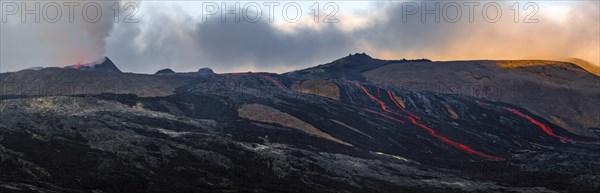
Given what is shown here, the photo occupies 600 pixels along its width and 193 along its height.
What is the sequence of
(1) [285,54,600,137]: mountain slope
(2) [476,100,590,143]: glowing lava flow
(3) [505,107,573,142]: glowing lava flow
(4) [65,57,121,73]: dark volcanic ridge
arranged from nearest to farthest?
(3) [505,107,573,142]: glowing lava flow
(2) [476,100,590,143]: glowing lava flow
(4) [65,57,121,73]: dark volcanic ridge
(1) [285,54,600,137]: mountain slope

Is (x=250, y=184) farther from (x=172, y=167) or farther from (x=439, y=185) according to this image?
(x=439, y=185)

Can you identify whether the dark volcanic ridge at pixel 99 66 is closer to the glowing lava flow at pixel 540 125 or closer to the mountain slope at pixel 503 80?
the mountain slope at pixel 503 80

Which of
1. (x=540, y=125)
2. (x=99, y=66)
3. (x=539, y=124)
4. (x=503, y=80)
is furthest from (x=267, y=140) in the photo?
(x=503, y=80)

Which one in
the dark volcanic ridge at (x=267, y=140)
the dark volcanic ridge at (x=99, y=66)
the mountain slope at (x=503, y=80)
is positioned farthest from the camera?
the mountain slope at (x=503, y=80)

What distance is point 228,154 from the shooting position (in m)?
44.9

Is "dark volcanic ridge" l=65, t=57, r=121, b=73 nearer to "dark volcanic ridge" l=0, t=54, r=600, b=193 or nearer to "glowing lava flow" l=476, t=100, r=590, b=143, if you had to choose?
"dark volcanic ridge" l=0, t=54, r=600, b=193

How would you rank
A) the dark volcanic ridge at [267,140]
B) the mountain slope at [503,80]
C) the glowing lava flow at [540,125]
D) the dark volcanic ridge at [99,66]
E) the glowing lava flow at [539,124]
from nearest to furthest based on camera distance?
the dark volcanic ridge at [267,140] → the glowing lava flow at [540,125] → the glowing lava flow at [539,124] → the dark volcanic ridge at [99,66] → the mountain slope at [503,80]

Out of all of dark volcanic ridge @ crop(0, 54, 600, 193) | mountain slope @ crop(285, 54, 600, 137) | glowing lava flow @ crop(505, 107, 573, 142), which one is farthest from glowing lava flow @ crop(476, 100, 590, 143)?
mountain slope @ crop(285, 54, 600, 137)

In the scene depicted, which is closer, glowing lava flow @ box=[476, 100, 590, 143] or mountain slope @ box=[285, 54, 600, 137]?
glowing lava flow @ box=[476, 100, 590, 143]

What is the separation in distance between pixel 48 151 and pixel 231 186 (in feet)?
46.4

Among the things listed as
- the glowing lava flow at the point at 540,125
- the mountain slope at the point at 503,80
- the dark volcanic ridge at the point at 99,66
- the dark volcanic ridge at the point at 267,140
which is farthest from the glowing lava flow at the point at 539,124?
the dark volcanic ridge at the point at 99,66

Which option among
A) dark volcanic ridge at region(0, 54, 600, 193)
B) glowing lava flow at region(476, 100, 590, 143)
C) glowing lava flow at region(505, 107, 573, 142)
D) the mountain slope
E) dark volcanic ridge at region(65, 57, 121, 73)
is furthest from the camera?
the mountain slope

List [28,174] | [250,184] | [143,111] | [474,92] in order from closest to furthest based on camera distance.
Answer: [28,174]
[250,184]
[143,111]
[474,92]

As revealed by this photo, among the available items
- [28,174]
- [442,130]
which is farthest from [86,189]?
[442,130]
